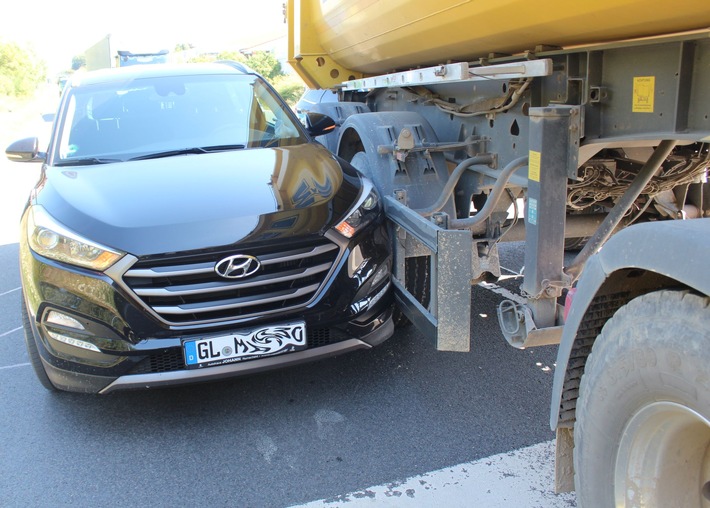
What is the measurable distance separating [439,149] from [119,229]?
2.00 meters

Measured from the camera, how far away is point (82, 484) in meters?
2.82

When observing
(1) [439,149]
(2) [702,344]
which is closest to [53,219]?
(1) [439,149]

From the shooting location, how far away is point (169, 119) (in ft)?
14.1

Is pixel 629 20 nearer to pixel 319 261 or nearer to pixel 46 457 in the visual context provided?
pixel 319 261

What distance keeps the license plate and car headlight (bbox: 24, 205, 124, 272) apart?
0.53m

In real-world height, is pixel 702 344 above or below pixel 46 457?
above

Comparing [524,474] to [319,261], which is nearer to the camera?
[524,474]

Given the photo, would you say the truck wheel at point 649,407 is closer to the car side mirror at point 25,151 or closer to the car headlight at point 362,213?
the car headlight at point 362,213

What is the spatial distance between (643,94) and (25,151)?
12.4 feet

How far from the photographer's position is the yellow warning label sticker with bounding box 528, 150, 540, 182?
8.92 ft

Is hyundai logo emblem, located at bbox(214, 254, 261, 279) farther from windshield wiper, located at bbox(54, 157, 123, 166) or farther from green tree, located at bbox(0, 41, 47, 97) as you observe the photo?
green tree, located at bbox(0, 41, 47, 97)

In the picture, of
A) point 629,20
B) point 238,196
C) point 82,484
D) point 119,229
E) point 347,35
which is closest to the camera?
point 629,20

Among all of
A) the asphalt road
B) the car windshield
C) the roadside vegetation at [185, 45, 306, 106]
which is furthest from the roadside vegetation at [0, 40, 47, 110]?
the asphalt road

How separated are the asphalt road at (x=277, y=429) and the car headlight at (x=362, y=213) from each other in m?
0.90
